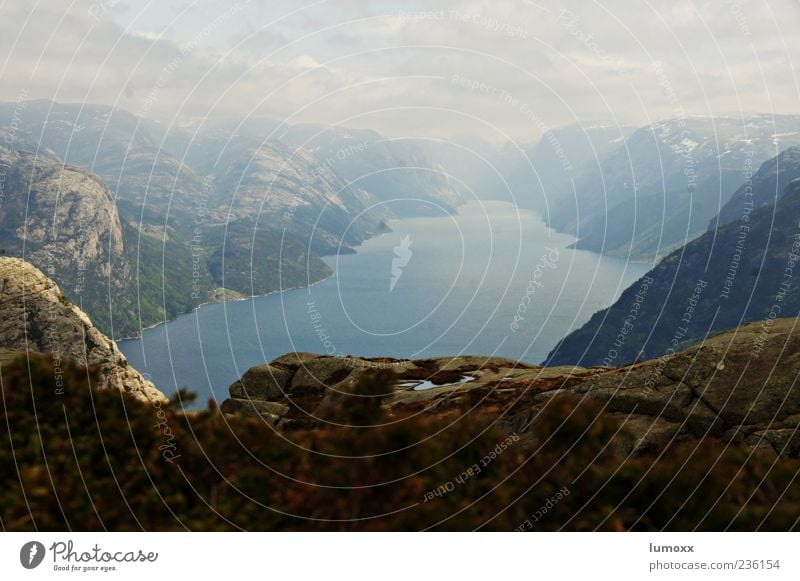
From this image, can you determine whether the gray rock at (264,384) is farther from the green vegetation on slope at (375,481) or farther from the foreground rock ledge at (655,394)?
the green vegetation on slope at (375,481)

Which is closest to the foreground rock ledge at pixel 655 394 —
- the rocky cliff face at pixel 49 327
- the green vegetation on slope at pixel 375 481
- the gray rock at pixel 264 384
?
the gray rock at pixel 264 384

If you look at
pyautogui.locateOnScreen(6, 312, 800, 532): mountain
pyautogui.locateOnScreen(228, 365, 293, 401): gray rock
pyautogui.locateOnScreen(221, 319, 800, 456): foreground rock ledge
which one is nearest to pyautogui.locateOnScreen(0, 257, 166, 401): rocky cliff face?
pyautogui.locateOnScreen(228, 365, 293, 401): gray rock

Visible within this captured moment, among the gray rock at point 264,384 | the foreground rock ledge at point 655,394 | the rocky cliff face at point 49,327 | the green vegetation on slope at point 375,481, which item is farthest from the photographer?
the rocky cliff face at point 49,327

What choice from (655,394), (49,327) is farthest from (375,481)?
(49,327)

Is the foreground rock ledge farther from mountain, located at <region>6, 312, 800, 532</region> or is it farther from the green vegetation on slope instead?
the green vegetation on slope
